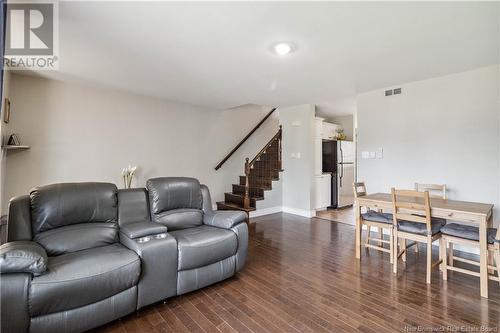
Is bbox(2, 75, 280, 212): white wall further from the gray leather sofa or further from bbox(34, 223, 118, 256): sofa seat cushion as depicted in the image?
bbox(34, 223, 118, 256): sofa seat cushion

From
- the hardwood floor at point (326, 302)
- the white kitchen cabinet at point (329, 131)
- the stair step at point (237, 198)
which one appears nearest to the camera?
the hardwood floor at point (326, 302)

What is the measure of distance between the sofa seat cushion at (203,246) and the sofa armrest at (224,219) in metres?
0.09

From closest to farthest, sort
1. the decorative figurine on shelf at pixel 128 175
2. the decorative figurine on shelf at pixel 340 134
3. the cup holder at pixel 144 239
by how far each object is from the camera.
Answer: the cup holder at pixel 144 239
the decorative figurine on shelf at pixel 128 175
the decorative figurine on shelf at pixel 340 134

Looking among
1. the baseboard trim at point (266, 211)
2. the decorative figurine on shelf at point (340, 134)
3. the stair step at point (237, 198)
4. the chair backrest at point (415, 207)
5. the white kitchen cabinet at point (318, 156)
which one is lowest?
the baseboard trim at point (266, 211)

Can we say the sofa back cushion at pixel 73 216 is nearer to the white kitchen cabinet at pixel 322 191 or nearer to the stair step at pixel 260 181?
the stair step at pixel 260 181

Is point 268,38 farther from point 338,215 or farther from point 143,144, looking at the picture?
point 338,215

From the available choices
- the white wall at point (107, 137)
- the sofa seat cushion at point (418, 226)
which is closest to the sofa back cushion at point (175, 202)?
the white wall at point (107, 137)

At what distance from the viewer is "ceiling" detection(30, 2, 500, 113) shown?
6.55 feet

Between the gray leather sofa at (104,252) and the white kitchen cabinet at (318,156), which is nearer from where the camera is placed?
the gray leather sofa at (104,252)

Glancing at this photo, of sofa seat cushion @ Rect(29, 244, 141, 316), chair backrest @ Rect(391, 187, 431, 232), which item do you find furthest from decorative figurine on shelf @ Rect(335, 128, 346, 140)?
sofa seat cushion @ Rect(29, 244, 141, 316)

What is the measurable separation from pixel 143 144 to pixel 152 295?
11.0ft

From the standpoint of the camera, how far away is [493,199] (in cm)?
319

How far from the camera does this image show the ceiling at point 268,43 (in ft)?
6.55

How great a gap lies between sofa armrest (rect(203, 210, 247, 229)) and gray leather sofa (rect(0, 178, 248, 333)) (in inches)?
0.5
